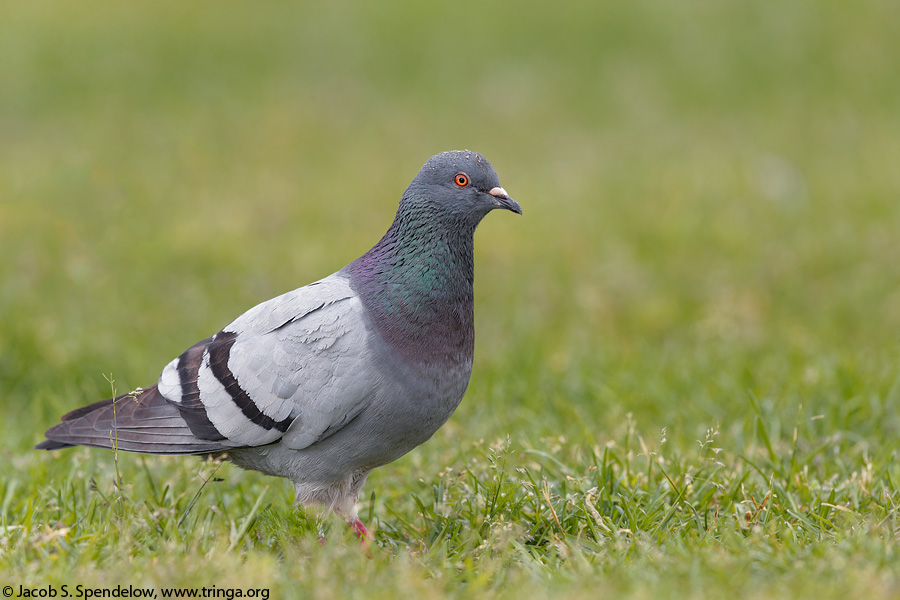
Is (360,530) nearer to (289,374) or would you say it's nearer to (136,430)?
(289,374)

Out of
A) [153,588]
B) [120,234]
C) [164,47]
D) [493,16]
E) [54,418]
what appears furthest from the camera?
[493,16]

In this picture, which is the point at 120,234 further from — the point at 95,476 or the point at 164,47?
the point at 164,47

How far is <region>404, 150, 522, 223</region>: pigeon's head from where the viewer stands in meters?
3.67

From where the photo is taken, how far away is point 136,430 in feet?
12.5

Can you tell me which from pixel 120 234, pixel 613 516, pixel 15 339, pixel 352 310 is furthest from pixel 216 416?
pixel 120 234

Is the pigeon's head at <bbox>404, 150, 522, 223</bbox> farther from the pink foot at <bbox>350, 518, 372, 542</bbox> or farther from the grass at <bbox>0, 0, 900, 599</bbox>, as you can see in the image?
the pink foot at <bbox>350, 518, 372, 542</bbox>

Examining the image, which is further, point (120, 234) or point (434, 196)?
point (120, 234)

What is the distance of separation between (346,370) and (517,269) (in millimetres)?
4559

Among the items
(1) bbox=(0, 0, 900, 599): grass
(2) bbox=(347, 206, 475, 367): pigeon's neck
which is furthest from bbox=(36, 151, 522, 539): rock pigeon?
(1) bbox=(0, 0, 900, 599): grass

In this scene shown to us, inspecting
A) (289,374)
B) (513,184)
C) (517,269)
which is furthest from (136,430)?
(513,184)

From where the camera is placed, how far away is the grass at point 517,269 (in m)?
3.37

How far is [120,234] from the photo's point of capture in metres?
8.23

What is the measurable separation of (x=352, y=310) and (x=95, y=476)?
1681mm

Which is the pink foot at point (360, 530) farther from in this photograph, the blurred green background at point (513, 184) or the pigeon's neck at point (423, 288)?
the blurred green background at point (513, 184)
